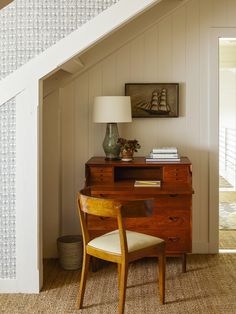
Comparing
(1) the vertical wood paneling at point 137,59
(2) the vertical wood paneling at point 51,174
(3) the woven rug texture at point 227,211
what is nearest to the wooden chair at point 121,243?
(2) the vertical wood paneling at point 51,174

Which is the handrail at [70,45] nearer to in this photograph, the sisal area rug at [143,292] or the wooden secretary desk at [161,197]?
the wooden secretary desk at [161,197]

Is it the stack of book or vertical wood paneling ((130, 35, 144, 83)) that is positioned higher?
vertical wood paneling ((130, 35, 144, 83))

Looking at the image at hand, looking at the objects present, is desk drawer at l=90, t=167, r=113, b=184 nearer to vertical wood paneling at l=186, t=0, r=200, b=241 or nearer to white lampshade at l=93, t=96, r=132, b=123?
white lampshade at l=93, t=96, r=132, b=123

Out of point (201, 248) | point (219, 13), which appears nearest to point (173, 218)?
point (201, 248)

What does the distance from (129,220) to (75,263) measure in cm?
60

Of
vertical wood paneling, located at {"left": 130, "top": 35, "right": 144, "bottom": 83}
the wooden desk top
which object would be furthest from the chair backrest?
vertical wood paneling, located at {"left": 130, "top": 35, "right": 144, "bottom": 83}

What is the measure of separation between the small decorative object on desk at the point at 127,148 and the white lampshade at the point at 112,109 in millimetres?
200

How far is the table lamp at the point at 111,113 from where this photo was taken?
3.95m

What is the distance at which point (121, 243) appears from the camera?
9.41 feet

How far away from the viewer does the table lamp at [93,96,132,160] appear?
395 centimetres

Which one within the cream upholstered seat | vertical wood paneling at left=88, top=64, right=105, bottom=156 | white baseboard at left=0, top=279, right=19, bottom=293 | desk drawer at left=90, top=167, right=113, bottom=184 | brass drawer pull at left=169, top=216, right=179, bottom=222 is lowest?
white baseboard at left=0, top=279, right=19, bottom=293

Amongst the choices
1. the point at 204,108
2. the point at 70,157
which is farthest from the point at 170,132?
the point at 70,157

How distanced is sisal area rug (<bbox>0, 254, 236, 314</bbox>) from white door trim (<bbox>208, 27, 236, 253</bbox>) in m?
0.37

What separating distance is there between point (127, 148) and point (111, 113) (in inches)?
13.4
